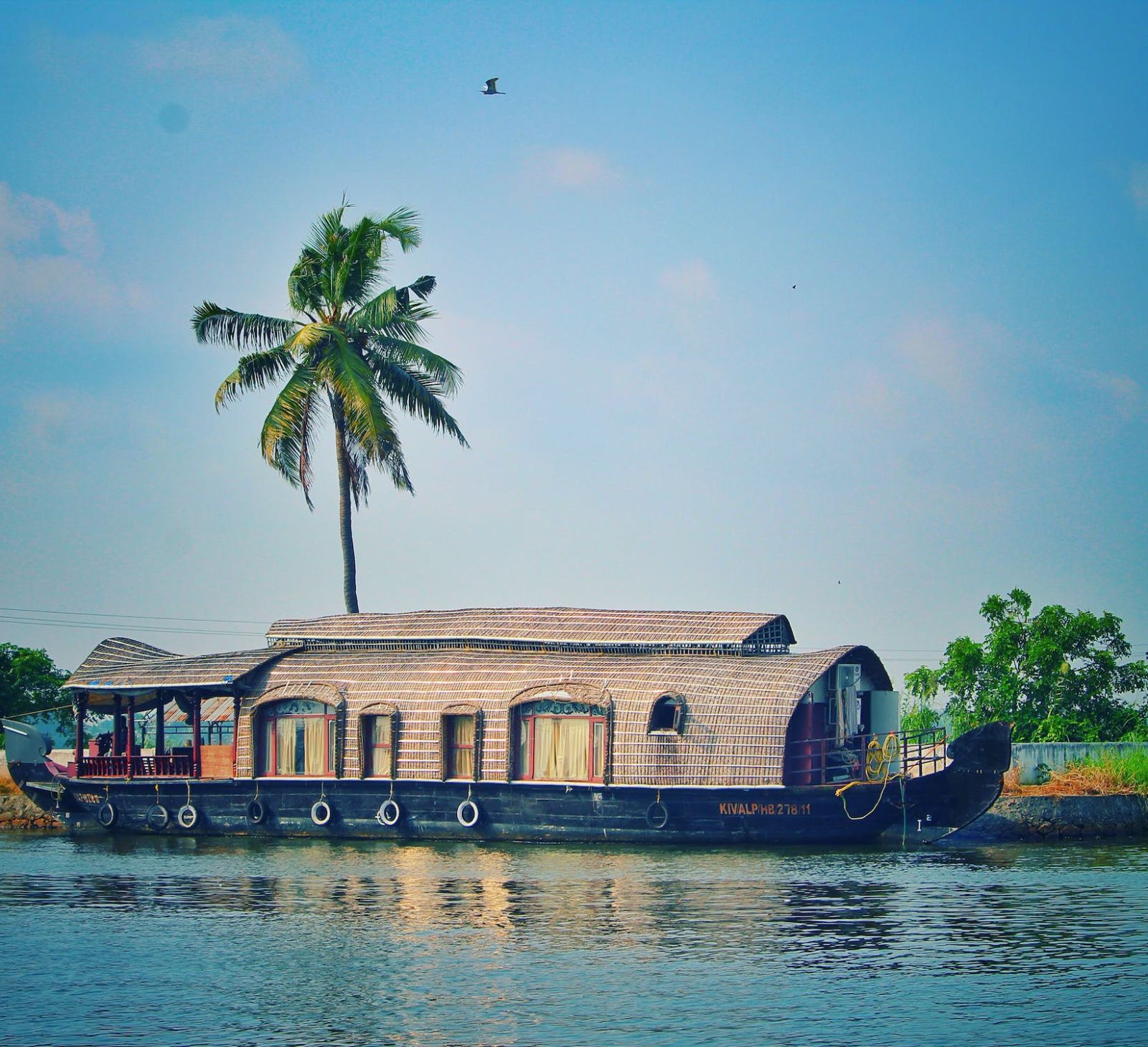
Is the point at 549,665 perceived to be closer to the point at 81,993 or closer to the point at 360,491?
the point at 360,491

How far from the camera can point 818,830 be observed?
23.0m

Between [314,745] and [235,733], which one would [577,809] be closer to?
[314,745]

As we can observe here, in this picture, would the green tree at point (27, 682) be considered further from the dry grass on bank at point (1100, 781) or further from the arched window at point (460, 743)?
the dry grass on bank at point (1100, 781)

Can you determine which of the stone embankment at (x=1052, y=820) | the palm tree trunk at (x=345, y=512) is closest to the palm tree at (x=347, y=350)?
the palm tree trunk at (x=345, y=512)

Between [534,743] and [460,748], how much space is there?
1.34 meters

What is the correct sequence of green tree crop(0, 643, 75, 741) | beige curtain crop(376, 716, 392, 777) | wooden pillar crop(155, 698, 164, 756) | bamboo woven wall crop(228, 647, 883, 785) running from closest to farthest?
1. bamboo woven wall crop(228, 647, 883, 785)
2. beige curtain crop(376, 716, 392, 777)
3. wooden pillar crop(155, 698, 164, 756)
4. green tree crop(0, 643, 75, 741)

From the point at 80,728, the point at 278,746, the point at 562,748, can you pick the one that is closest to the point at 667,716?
the point at 562,748

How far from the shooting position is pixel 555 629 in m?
25.8

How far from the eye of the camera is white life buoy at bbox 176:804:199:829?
2645 centimetres

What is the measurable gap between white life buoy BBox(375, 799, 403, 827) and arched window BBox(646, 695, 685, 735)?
458cm

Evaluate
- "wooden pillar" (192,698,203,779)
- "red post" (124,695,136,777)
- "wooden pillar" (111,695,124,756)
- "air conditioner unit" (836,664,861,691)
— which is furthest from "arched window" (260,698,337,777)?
"air conditioner unit" (836,664,861,691)

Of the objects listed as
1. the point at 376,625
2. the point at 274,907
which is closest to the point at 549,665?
the point at 376,625

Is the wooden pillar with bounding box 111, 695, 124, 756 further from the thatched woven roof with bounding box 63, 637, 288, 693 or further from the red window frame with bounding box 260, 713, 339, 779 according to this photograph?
the red window frame with bounding box 260, 713, 339, 779

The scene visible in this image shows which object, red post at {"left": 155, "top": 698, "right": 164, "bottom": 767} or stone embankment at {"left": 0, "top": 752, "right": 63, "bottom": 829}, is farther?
stone embankment at {"left": 0, "top": 752, "right": 63, "bottom": 829}
